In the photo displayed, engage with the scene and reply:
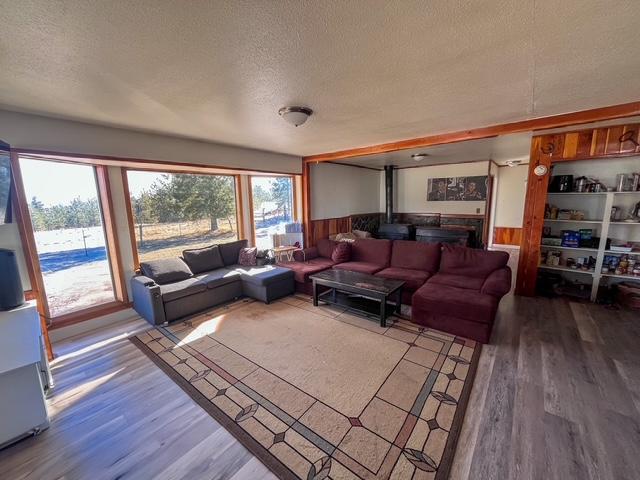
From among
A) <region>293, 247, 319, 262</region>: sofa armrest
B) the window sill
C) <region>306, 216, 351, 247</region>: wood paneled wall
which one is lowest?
the window sill

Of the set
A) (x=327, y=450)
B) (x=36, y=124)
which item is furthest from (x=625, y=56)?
(x=36, y=124)

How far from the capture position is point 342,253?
15.1 ft

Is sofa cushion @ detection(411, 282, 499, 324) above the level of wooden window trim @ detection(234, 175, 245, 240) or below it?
below

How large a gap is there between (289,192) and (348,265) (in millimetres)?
2279

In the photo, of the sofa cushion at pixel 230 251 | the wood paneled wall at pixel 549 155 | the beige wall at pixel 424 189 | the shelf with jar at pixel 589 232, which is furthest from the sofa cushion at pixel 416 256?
the beige wall at pixel 424 189

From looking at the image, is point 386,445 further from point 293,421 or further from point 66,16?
point 66,16

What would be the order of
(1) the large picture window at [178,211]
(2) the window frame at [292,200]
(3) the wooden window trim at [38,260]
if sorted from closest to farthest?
(3) the wooden window trim at [38,260] → (1) the large picture window at [178,211] → (2) the window frame at [292,200]

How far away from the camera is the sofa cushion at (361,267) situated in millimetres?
4023

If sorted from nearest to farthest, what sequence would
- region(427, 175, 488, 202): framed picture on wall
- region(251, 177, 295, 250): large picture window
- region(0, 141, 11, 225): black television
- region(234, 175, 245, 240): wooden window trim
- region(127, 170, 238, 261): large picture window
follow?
region(0, 141, 11, 225): black television → region(127, 170, 238, 261): large picture window → region(234, 175, 245, 240): wooden window trim → region(251, 177, 295, 250): large picture window → region(427, 175, 488, 202): framed picture on wall

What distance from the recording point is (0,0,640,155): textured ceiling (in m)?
1.20

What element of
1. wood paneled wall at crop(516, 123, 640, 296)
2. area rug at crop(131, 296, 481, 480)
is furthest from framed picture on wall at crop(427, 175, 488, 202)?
area rug at crop(131, 296, 481, 480)

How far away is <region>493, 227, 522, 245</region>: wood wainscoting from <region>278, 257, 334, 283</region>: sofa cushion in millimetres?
5572

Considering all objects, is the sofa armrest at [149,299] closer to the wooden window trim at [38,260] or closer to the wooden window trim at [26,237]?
the wooden window trim at [38,260]

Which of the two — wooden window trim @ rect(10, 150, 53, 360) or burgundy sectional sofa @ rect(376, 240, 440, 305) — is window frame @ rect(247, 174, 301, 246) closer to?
burgundy sectional sofa @ rect(376, 240, 440, 305)
